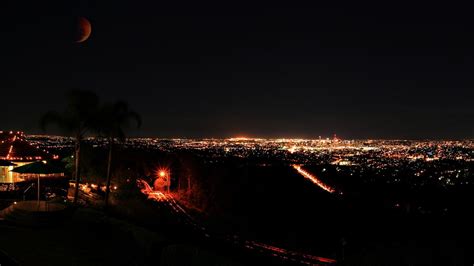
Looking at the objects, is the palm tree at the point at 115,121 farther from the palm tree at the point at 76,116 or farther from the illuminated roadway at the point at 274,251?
the illuminated roadway at the point at 274,251

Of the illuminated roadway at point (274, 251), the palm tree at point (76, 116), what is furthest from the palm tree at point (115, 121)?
the illuminated roadway at point (274, 251)

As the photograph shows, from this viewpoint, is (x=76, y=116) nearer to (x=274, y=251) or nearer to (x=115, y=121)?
(x=115, y=121)

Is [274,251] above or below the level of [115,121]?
below

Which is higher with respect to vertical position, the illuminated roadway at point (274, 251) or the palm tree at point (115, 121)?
the palm tree at point (115, 121)

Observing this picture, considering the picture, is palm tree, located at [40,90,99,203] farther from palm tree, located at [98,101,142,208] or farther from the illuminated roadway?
the illuminated roadway

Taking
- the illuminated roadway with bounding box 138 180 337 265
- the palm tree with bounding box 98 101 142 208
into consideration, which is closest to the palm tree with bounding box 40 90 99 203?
the palm tree with bounding box 98 101 142 208

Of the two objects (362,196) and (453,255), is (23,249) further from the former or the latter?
(362,196)

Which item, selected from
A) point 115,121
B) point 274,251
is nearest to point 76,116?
point 115,121

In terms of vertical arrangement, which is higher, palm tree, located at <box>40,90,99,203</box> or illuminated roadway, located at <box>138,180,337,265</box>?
palm tree, located at <box>40,90,99,203</box>

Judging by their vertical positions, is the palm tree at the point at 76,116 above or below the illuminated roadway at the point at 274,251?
above
